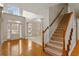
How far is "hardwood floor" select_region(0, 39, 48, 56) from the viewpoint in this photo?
141cm

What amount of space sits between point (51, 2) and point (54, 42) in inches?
19.0

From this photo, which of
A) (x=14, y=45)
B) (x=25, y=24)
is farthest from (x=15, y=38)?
(x=25, y=24)

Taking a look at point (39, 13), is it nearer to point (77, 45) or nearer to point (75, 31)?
point (75, 31)

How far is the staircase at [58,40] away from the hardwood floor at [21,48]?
0.10 meters

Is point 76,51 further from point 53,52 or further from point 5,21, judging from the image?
point 5,21

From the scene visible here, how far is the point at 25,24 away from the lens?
1416 mm

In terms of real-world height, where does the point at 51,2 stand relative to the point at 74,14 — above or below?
above

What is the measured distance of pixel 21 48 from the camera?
1.43m

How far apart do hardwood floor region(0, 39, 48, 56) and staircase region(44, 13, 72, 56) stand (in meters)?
0.10

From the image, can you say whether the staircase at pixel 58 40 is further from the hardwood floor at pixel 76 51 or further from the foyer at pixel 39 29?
the hardwood floor at pixel 76 51

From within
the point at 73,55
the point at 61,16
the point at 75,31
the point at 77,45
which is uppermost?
the point at 61,16

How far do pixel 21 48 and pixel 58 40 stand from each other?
45 cm

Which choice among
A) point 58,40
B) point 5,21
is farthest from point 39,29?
point 5,21

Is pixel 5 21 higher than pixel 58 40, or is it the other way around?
pixel 5 21
